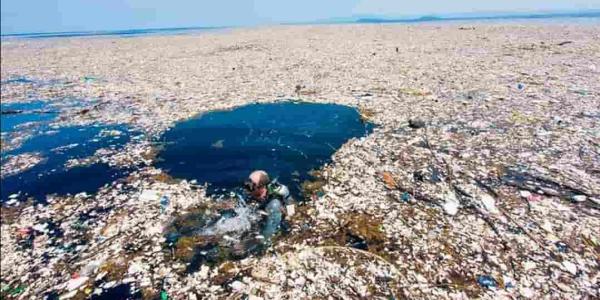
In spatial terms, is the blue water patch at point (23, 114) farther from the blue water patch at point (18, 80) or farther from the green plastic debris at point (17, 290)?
the green plastic debris at point (17, 290)

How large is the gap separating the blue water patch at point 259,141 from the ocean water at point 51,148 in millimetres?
1433

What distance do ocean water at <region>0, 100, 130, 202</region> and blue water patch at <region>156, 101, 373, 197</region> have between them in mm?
1433

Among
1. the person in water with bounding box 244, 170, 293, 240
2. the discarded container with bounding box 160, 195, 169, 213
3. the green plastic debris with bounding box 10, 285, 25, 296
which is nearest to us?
the green plastic debris with bounding box 10, 285, 25, 296

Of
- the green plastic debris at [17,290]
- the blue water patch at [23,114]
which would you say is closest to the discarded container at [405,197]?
the green plastic debris at [17,290]

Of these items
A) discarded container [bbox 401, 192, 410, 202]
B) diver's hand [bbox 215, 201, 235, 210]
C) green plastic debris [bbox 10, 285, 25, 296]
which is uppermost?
discarded container [bbox 401, 192, 410, 202]

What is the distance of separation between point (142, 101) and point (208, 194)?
330 inches

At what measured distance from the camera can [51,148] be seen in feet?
28.9

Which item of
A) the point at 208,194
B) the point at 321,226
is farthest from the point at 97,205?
the point at 321,226

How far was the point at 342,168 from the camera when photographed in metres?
7.28

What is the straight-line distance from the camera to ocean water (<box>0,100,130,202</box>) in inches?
269

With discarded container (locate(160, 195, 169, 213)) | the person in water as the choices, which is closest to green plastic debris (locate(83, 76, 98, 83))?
discarded container (locate(160, 195, 169, 213))

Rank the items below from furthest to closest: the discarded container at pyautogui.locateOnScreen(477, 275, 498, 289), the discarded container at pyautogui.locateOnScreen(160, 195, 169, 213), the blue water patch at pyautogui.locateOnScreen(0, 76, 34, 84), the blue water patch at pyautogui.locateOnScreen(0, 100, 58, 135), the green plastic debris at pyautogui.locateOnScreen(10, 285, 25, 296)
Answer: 1. the blue water patch at pyautogui.locateOnScreen(0, 76, 34, 84)
2. the blue water patch at pyautogui.locateOnScreen(0, 100, 58, 135)
3. the discarded container at pyautogui.locateOnScreen(160, 195, 169, 213)
4. the green plastic debris at pyautogui.locateOnScreen(10, 285, 25, 296)
5. the discarded container at pyautogui.locateOnScreen(477, 275, 498, 289)

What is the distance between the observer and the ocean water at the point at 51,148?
6828 millimetres

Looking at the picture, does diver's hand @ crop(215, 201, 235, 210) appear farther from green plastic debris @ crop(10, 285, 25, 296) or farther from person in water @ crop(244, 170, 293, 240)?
green plastic debris @ crop(10, 285, 25, 296)
